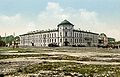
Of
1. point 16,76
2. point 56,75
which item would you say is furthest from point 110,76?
point 16,76

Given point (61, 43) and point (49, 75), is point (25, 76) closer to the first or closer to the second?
point (49, 75)


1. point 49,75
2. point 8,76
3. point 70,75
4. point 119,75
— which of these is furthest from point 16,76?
point 119,75

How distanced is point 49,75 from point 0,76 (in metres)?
3.13

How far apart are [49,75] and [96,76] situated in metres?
3.04

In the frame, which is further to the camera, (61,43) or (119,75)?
(61,43)

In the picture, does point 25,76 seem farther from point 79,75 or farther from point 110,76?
point 110,76

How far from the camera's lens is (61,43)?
197375 mm

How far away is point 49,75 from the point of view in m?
17.2

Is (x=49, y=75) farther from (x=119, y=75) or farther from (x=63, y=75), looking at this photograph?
Result: (x=119, y=75)

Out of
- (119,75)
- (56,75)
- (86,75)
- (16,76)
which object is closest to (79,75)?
(86,75)

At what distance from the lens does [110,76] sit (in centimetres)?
1673

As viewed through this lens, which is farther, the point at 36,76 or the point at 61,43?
the point at 61,43

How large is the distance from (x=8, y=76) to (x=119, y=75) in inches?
284

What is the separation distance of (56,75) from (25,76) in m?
2.01
